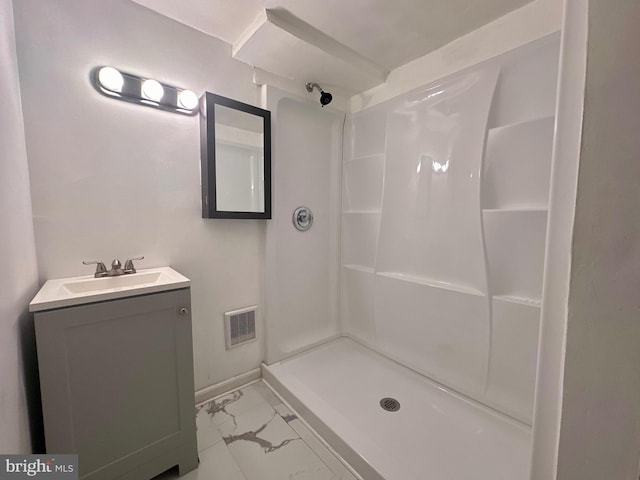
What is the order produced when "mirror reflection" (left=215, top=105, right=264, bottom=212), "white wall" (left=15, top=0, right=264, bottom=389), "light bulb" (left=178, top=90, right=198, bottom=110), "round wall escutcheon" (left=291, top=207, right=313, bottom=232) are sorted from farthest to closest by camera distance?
"round wall escutcheon" (left=291, top=207, right=313, bottom=232) → "mirror reflection" (left=215, top=105, right=264, bottom=212) → "light bulb" (left=178, top=90, right=198, bottom=110) → "white wall" (left=15, top=0, right=264, bottom=389)

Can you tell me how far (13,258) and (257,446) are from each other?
48.7 inches

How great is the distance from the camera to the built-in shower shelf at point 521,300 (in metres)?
1.17

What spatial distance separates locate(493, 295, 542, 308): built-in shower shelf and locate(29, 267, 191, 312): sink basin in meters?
1.51

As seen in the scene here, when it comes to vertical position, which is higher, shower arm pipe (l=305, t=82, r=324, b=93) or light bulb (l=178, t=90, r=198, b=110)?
shower arm pipe (l=305, t=82, r=324, b=93)

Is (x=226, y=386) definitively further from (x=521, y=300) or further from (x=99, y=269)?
(x=521, y=300)

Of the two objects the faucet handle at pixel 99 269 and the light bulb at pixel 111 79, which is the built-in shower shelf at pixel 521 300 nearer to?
the faucet handle at pixel 99 269

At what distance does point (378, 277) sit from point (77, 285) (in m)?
1.66

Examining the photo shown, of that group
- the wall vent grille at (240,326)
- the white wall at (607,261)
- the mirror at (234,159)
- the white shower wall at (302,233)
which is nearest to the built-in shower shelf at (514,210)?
the white wall at (607,261)

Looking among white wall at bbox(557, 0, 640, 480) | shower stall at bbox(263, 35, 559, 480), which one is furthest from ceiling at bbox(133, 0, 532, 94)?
white wall at bbox(557, 0, 640, 480)

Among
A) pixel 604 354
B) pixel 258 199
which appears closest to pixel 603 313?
pixel 604 354

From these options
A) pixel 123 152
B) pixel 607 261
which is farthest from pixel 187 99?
pixel 607 261

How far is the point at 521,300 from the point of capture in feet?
4.00

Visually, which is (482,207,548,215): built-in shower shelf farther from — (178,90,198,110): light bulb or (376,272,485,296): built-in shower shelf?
(178,90,198,110): light bulb

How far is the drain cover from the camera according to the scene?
54.9 inches
